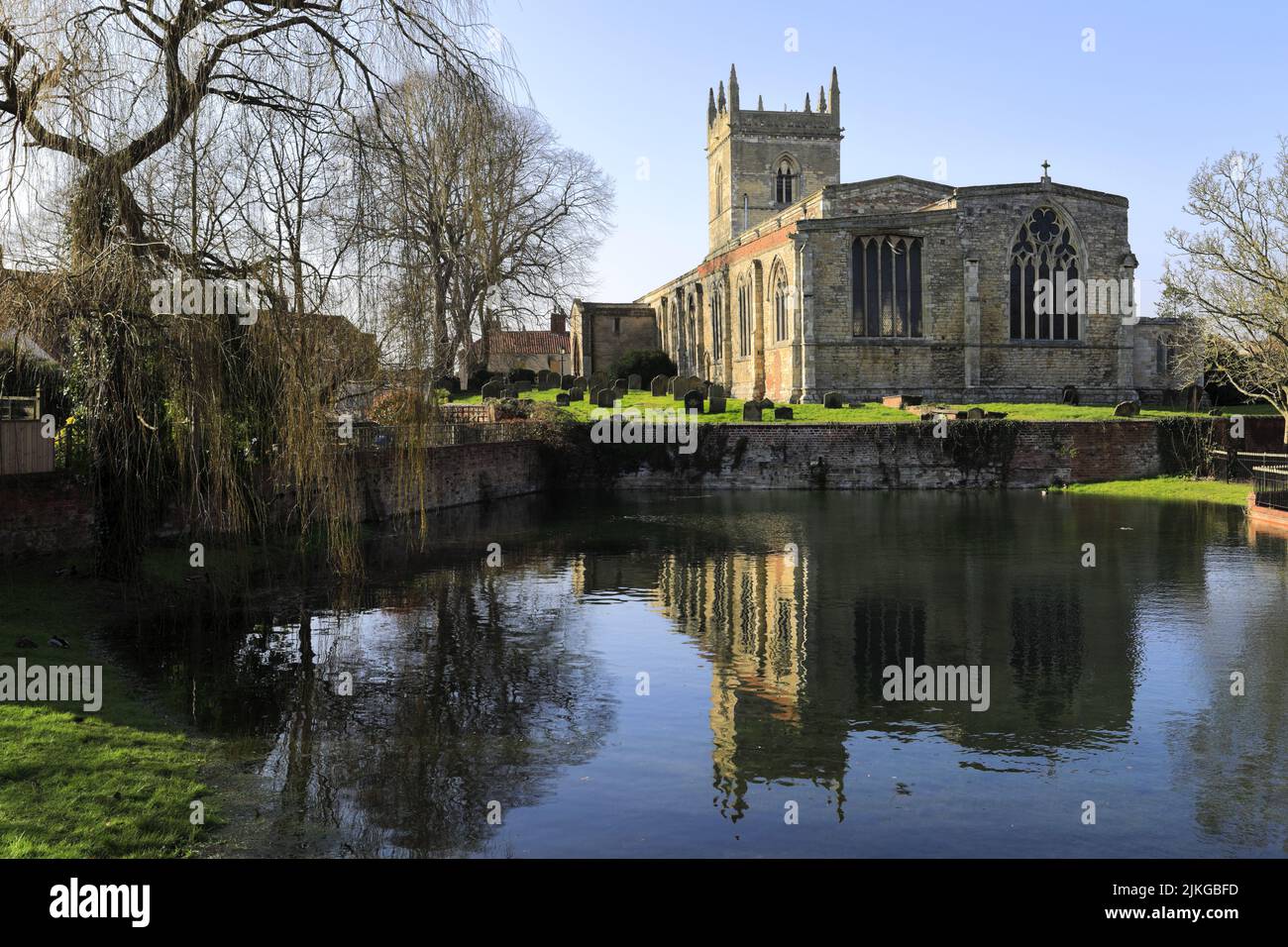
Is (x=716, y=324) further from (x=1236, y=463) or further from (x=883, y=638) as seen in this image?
(x=883, y=638)

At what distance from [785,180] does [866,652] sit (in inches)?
2613

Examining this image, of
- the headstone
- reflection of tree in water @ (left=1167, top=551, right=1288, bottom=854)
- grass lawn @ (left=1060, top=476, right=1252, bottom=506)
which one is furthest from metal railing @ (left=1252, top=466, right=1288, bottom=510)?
the headstone

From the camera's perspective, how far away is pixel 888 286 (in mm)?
45688

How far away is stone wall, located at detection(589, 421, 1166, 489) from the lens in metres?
36.4

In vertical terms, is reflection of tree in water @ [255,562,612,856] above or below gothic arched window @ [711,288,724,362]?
below

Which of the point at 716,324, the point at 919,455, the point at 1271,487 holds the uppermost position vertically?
the point at 716,324

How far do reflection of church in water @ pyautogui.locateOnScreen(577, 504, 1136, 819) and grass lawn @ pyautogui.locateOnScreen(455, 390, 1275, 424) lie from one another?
63.3 feet

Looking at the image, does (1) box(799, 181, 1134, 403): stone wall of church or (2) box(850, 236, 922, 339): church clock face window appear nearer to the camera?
(1) box(799, 181, 1134, 403): stone wall of church

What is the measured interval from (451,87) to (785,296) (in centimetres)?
3627

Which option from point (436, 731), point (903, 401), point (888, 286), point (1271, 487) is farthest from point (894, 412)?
point (436, 731)

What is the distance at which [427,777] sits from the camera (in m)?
8.39

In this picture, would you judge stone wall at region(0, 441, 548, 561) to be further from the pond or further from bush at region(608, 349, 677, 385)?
bush at region(608, 349, 677, 385)

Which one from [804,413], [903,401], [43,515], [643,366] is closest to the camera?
[43,515]

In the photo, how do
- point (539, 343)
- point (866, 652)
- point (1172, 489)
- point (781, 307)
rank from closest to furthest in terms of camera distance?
1. point (866, 652)
2. point (1172, 489)
3. point (781, 307)
4. point (539, 343)
